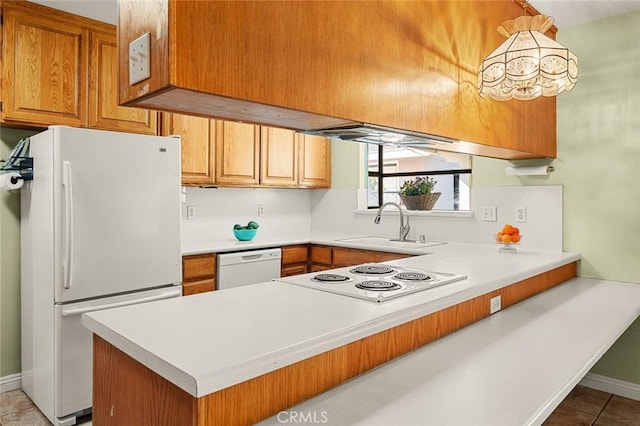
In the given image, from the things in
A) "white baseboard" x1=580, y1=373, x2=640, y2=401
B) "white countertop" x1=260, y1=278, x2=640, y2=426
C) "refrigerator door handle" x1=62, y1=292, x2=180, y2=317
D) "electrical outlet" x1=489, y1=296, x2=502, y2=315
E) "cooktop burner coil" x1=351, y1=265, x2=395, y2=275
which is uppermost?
"cooktop burner coil" x1=351, y1=265, x2=395, y2=275

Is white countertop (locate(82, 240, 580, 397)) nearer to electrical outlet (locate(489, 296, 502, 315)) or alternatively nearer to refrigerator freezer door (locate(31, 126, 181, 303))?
electrical outlet (locate(489, 296, 502, 315))

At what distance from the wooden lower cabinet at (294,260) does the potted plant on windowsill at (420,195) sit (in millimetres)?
949

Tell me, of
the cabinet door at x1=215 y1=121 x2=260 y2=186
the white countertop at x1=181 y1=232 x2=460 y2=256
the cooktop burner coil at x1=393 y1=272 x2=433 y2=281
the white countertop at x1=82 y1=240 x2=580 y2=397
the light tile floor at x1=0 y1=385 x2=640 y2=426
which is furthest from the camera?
the cabinet door at x1=215 y1=121 x2=260 y2=186

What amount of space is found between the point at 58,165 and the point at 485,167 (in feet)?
9.24

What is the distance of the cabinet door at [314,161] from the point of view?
4090 mm

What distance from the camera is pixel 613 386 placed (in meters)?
2.73

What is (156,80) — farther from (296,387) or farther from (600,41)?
(600,41)

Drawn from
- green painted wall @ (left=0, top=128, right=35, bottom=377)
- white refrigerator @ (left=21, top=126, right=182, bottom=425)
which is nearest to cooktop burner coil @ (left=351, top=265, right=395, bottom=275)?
white refrigerator @ (left=21, top=126, right=182, bottom=425)

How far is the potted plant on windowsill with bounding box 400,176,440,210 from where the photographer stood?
11.5 feet

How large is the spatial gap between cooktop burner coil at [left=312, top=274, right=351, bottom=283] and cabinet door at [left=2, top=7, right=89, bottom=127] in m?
1.97

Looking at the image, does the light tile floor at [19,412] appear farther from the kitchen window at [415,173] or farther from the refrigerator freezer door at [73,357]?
the kitchen window at [415,173]

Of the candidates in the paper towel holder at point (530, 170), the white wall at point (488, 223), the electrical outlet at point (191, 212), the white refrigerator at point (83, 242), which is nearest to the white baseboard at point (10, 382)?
the white refrigerator at point (83, 242)

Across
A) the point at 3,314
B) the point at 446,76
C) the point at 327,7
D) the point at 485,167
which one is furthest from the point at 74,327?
the point at 485,167

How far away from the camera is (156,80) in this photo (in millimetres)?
1074
